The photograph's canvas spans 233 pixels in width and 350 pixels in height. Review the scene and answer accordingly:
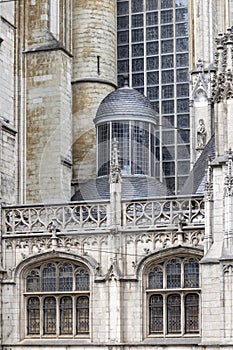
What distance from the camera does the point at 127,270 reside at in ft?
81.0

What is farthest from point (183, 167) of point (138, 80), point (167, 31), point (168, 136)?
point (167, 31)

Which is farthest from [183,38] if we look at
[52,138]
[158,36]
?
[52,138]

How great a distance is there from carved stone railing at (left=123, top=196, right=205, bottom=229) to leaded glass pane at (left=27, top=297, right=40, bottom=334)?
3.12 metres

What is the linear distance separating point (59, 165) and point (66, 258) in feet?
21.6

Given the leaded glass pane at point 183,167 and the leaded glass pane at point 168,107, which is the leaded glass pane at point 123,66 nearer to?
the leaded glass pane at point 168,107

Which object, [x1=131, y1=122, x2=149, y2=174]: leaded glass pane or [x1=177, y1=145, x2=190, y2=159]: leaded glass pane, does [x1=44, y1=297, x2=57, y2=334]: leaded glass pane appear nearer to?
[x1=131, y1=122, x2=149, y2=174]: leaded glass pane

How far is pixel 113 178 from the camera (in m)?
25.0

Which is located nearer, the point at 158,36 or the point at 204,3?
the point at 204,3

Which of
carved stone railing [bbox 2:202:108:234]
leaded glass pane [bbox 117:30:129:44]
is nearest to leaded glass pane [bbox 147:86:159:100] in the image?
leaded glass pane [bbox 117:30:129:44]

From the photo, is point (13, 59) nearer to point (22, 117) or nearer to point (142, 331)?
point (22, 117)

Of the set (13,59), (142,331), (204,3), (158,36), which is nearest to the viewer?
(142,331)

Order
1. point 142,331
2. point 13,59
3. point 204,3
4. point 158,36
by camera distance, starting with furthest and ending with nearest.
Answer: point 158,36 < point 204,3 < point 13,59 < point 142,331

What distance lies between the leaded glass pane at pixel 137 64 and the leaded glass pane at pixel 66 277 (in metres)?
11.3

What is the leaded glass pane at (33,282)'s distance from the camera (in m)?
25.5
